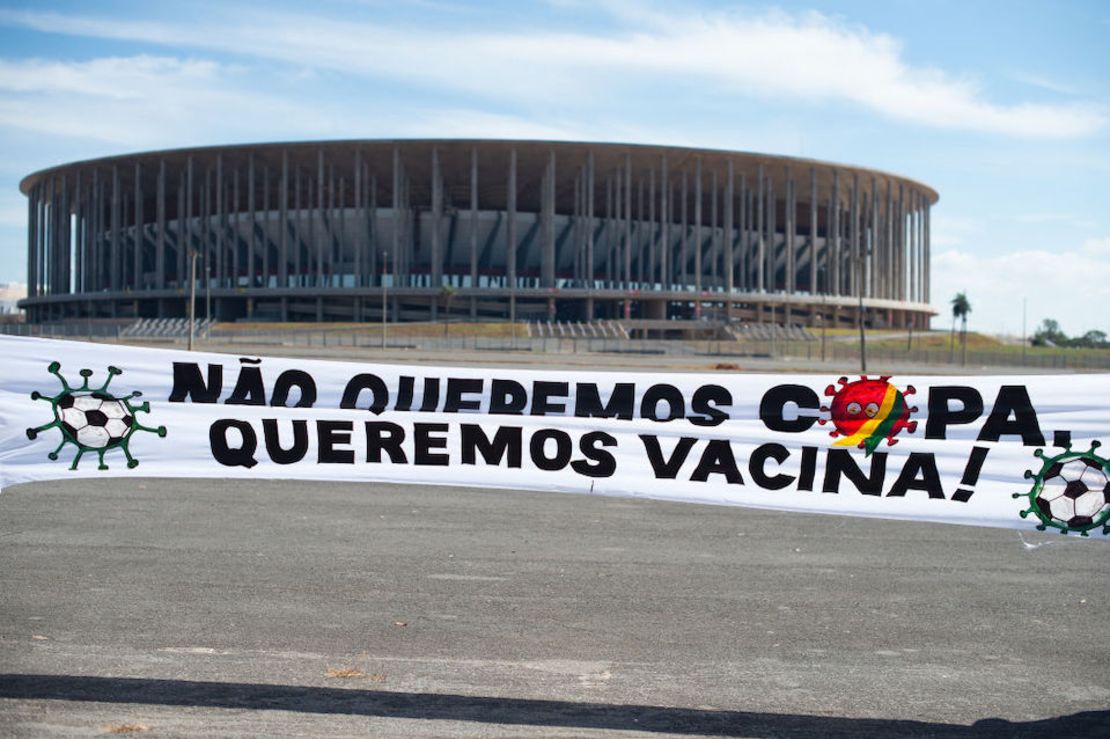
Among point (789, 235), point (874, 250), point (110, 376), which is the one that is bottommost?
point (110, 376)

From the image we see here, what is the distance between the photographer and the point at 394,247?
340ft

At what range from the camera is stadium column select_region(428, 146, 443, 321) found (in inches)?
3915

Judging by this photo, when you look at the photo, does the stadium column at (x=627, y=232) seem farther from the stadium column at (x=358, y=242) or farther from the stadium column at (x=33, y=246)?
the stadium column at (x=33, y=246)

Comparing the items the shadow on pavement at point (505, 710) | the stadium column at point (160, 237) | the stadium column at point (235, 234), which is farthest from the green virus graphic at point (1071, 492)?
the stadium column at point (160, 237)

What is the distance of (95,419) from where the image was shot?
7.91m

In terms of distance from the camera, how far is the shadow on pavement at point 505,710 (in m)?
6.09

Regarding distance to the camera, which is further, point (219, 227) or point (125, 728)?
point (219, 227)

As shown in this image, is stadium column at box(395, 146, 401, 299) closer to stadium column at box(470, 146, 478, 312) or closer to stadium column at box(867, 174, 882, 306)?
stadium column at box(470, 146, 478, 312)

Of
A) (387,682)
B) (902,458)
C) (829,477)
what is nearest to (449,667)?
(387,682)

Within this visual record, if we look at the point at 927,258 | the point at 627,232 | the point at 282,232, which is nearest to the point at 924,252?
the point at 927,258

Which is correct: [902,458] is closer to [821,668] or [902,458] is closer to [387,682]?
[821,668]

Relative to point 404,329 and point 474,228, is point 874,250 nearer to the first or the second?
point 474,228

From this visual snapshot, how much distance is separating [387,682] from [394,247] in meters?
99.2

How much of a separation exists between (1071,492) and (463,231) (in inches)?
4023
